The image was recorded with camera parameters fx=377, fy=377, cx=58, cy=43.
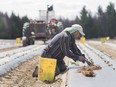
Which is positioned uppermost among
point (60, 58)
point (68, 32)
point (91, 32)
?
point (68, 32)

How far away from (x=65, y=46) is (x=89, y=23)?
265ft

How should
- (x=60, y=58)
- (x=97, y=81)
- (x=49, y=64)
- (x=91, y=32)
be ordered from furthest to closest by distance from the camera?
(x=91, y=32) < (x=60, y=58) < (x=49, y=64) < (x=97, y=81)

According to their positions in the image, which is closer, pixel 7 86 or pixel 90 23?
pixel 7 86

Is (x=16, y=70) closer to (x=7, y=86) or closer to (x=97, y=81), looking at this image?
(x=7, y=86)

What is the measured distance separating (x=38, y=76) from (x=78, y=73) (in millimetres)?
1052

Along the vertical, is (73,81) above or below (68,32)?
below

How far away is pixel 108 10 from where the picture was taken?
98.1 m

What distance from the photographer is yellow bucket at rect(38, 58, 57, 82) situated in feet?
30.6

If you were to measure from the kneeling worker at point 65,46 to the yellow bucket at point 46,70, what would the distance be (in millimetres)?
498

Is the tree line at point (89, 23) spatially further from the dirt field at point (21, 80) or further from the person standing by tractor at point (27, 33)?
the dirt field at point (21, 80)

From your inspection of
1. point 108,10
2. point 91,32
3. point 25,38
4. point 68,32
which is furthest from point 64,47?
point 108,10

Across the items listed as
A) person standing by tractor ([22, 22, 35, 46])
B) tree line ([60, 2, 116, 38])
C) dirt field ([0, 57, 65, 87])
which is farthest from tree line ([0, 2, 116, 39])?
dirt field ([0, 57, 65, 87])

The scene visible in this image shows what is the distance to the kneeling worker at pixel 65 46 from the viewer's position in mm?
9500

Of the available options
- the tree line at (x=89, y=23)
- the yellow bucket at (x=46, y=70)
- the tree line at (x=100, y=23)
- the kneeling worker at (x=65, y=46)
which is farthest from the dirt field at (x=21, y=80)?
the tree line at (x=100, y=23)
